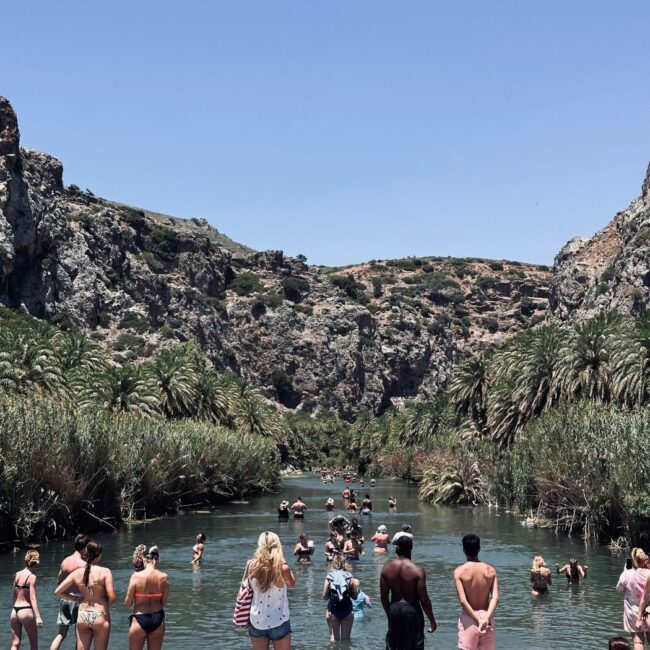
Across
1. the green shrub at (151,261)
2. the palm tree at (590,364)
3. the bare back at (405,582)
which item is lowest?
the bare back at (405,582)

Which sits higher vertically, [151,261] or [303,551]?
[151,261]

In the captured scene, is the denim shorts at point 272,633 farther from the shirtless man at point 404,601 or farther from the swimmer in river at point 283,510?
the swimmer in river at point 283,510

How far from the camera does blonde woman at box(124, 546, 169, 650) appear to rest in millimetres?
12781

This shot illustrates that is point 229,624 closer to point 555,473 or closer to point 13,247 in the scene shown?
point 555,473

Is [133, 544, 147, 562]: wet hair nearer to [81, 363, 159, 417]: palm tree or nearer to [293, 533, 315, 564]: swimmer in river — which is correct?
[293, 533, 315, 564]: swimmer in river

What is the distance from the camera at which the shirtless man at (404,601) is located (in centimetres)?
1099

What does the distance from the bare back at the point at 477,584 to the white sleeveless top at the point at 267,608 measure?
2.27 m

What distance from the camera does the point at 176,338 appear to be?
539ft

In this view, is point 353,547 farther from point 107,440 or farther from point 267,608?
point 267,608

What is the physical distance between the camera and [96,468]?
44938 mm

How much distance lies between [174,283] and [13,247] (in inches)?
2371

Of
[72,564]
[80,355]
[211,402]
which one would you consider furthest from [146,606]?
[211,402]

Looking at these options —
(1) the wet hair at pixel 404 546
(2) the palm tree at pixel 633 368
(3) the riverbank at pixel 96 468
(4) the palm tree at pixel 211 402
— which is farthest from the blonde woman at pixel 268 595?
(4) the palm tree at pixel 211 402

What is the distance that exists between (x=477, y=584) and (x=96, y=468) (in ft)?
121
